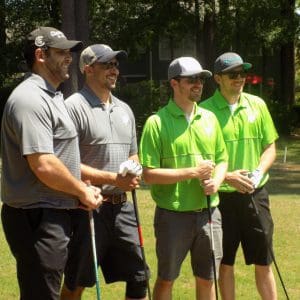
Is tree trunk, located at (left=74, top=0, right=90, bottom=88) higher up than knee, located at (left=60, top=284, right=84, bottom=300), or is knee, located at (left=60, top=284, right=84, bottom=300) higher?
tree trunk, located at (left=74, top=0, right=90, bottom=88)

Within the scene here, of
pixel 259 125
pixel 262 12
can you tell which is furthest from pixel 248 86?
pixel 259 125

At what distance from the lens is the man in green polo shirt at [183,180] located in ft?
15.2

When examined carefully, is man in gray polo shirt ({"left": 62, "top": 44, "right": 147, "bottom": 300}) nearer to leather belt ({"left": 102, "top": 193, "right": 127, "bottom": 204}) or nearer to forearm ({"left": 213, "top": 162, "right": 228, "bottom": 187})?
leather belt ({"left": 102, "top": 193, "right": 127, "bottom": 204})

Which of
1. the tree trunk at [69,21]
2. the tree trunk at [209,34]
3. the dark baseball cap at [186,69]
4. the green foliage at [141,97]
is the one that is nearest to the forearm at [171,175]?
the dark baseball cap at [186,69]

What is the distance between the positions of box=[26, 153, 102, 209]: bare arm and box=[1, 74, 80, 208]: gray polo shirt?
47mm

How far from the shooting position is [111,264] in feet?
15.4

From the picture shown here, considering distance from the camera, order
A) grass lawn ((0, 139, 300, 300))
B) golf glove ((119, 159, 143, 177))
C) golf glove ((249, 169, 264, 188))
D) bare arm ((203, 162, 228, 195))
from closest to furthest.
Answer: golf glove ((119, 159, 143, 177)) < bare arm ((203, 162, 228, 195)) < golf glove ((249, 169, 264, 188)) < grass lawn ((0, 139, 300, 300))

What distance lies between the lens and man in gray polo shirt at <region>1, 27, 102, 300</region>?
3746 millimetres

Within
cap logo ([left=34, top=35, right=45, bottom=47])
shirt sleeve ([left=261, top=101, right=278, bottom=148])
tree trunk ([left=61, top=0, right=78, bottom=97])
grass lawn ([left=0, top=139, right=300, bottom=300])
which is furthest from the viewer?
tree trunk ([left=61, top=0, right=78, bottom=97])

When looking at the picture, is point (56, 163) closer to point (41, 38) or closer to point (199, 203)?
point (41, 38)

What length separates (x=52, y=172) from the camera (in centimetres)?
376

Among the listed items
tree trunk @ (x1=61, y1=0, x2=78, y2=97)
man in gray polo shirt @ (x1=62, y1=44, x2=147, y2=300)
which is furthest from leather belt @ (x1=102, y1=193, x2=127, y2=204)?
tree trunk @ (x1=61, y1=0, x2=78, y2=97)

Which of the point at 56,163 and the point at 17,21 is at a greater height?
the point at 17,21

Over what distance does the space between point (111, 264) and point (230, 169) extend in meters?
1.14
